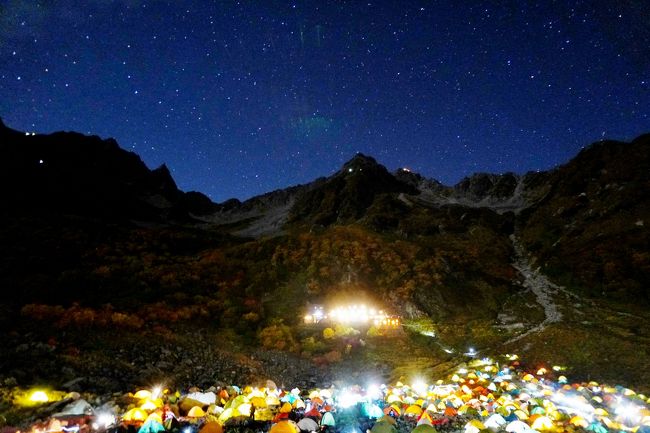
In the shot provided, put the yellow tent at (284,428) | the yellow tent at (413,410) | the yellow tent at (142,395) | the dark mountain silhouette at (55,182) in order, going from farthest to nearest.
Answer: the dark mountain silhouette at (55,182), the yellow tent at (413,410), the yellow tent at (142,395), the yellow tent at (284,428)

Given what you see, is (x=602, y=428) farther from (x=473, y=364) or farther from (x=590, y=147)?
(x=590, y=147)

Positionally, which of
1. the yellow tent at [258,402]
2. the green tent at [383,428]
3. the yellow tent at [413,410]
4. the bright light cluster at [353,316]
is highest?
the yellow tent at [258,402]

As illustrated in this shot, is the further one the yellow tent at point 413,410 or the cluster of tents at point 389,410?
the yellow tent at point 413,410

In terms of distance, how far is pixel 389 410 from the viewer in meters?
26.1

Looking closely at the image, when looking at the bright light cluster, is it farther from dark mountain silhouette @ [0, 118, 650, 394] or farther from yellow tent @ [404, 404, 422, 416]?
yellow tent @ [404, 404, 422, 416]

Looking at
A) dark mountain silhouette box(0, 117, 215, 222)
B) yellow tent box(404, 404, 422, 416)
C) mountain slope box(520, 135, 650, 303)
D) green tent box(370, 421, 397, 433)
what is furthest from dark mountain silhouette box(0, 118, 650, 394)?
dark mountain silhouette box(0, 117, 215, 222)

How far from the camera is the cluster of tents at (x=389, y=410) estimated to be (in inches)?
744

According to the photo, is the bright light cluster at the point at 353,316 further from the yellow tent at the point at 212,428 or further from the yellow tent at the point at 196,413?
the yellow tent at the point at 212,428

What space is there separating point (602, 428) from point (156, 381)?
27216mm

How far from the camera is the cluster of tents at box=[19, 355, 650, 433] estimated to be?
62.0 feet

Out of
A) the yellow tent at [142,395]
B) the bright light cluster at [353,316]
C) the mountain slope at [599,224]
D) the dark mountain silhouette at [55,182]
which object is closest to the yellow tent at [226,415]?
the yellow tent at [142,395]

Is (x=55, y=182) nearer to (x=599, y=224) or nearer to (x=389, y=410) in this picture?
(x=389, y=410)

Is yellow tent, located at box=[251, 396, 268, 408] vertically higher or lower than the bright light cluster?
higher

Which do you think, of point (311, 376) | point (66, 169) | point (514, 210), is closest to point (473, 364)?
point (311, 376)
